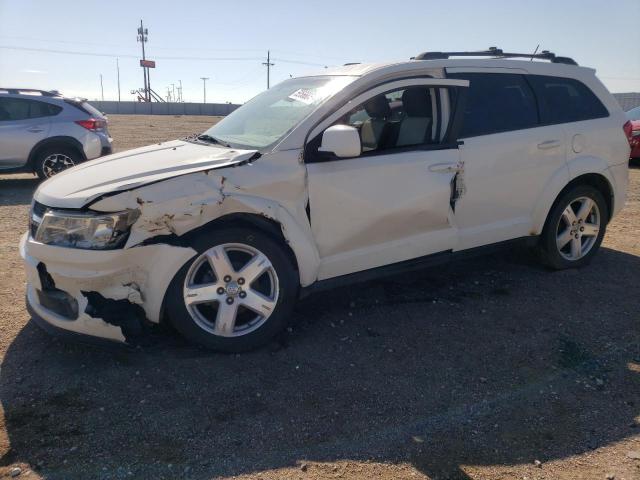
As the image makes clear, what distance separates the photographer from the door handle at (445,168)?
13.0ft

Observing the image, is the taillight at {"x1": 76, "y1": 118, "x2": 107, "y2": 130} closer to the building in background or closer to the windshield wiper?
the windshield wiper

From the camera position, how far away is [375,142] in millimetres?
3949

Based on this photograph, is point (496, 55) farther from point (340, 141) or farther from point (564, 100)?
point (340, 141)

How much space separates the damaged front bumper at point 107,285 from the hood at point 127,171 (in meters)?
0.34

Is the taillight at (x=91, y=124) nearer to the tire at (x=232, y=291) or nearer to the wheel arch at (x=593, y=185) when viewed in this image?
the tire at (x=232, y=291)

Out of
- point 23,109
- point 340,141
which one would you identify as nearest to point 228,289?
point 340,141

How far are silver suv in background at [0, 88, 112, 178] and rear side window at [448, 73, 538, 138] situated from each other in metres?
7.40

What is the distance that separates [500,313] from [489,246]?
1.91 ft

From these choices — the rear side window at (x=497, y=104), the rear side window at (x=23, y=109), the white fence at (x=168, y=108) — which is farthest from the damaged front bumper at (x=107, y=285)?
the white fence at (x=168, y=108)

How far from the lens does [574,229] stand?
16.3 feet

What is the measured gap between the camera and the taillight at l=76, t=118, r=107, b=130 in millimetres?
9469

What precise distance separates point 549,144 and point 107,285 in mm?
3673

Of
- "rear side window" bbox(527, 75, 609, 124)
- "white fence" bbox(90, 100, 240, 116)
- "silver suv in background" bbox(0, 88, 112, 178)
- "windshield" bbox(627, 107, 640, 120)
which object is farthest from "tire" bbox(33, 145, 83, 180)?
"white fence" bbox(90, 100, 240, 116)

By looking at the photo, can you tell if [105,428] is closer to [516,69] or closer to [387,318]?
[387,318]
